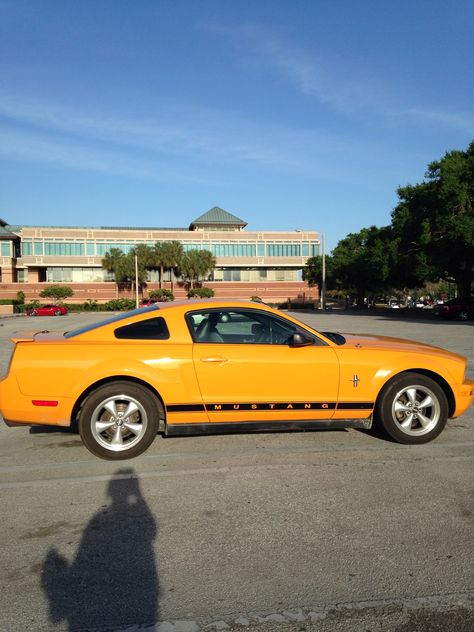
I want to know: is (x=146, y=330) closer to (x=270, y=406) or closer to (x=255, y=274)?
(x=270, y=406)

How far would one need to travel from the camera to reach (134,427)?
16.1ft

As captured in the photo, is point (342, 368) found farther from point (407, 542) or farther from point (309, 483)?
point (407, 542)

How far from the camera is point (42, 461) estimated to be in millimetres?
4980

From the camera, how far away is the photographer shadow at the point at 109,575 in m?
2.58

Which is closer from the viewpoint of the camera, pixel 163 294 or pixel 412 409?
pixel 412 409

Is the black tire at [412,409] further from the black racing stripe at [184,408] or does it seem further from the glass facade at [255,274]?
the glass facade at [255,274]

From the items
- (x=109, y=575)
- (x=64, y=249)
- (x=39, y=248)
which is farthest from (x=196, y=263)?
(x=109, y=575)

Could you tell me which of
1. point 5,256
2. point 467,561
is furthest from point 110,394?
point 5,256

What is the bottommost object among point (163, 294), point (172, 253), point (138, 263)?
point (163, 294)

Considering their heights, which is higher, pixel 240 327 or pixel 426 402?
pixel 240 327

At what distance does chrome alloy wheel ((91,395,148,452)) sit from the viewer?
4.88m

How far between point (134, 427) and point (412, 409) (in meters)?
2.82

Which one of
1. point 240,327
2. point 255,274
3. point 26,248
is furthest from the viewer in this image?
point 255,274

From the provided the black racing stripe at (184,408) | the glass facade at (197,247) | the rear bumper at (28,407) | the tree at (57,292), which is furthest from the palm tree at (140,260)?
the black racing stripe at (184,408)
